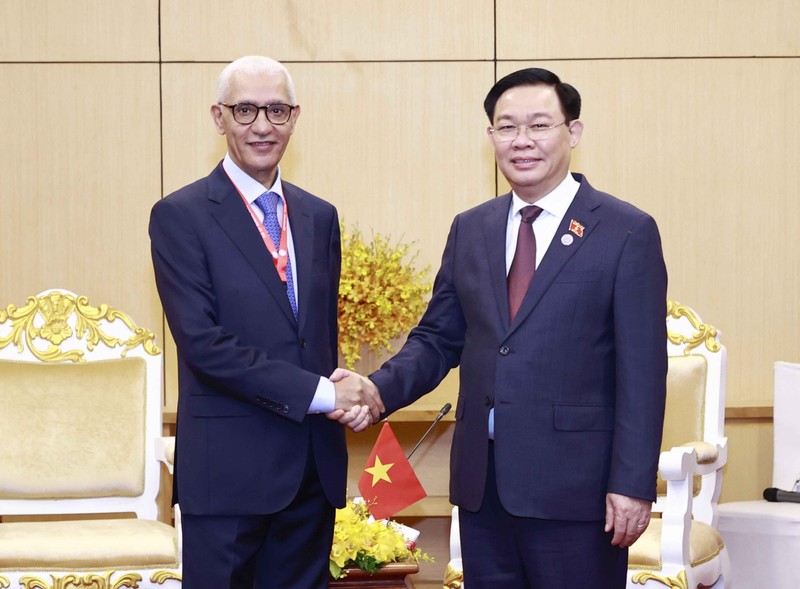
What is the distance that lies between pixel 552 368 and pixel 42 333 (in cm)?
216

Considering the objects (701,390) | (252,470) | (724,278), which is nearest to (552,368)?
(252,470)

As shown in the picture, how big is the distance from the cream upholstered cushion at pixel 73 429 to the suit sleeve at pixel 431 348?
135 centimetres

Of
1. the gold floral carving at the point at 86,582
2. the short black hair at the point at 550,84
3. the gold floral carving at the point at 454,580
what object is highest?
the short black hair at the point at 550,84

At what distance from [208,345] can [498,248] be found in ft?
2.28

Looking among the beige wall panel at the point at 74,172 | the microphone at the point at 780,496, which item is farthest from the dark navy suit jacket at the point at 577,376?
the beige wall panel at the point at 74,172

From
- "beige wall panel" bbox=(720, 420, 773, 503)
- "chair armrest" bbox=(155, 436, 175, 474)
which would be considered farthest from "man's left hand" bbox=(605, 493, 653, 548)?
"beige wall panel" bbox=(720, 420, 773, 503)

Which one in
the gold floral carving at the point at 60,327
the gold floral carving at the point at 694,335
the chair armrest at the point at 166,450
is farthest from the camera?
the gold floral carving at the point at 694,335

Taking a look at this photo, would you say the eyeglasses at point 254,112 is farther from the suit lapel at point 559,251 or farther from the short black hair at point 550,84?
the suit lapel at point 559,251

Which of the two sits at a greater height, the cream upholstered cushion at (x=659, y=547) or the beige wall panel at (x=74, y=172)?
the beige wall panel at (x=74, y=172)

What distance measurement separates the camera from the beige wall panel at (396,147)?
4617mm

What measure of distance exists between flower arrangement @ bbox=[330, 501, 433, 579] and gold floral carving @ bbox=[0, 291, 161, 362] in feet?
3.59

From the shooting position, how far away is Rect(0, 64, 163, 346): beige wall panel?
4562 mm

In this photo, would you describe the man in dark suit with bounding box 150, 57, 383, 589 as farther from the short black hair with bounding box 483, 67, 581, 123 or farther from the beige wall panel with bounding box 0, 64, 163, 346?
the beige wall panel with bounding box 0, 64, 163, 346

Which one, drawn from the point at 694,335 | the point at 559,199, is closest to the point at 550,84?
the point at 559,199
